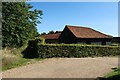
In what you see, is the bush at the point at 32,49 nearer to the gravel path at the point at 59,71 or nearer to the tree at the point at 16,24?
the tree at the point at 16,24

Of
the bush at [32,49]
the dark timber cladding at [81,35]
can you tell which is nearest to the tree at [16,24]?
the bush at [32,49]

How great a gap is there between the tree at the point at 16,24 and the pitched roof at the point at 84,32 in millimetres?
10341

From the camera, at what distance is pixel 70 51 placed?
27891 millimetres

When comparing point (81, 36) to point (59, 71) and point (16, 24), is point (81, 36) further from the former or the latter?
point (59, 71)

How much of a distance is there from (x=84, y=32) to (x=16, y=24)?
16.3 metres

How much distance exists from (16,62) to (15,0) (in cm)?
1186

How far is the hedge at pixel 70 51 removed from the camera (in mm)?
26219

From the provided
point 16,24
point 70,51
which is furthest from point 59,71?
point 16,24

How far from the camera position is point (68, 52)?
27.7 meters

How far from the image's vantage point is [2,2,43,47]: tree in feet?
94.3

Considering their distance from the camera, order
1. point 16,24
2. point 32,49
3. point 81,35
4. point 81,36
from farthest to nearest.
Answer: point 81,35 → point 81,36 → point 16,24 → point 32,49

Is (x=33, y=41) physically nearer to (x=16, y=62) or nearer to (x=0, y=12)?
(x=0, y=12)

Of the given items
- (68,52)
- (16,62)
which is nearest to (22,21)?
(68,52)

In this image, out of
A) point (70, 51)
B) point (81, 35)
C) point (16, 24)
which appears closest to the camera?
point (70, 51)
